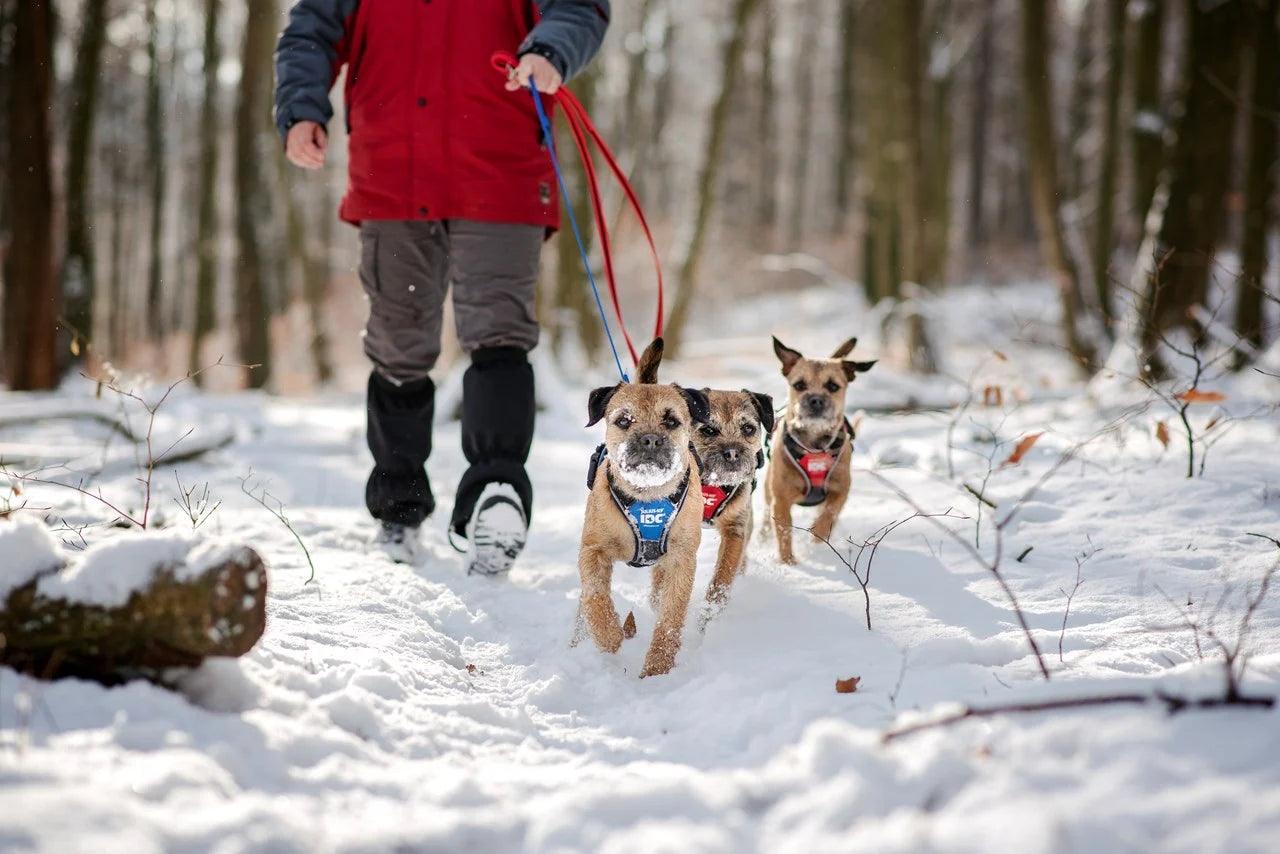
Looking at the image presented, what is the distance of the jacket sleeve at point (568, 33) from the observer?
124 inches

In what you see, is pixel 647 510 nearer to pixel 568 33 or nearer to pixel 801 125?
pixel 568 33

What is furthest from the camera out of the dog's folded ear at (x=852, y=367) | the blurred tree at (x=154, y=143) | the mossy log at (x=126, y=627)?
the blurred tree at (x=154, y=143)

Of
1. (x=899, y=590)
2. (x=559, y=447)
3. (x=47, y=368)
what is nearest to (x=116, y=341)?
(x=47, y=368)

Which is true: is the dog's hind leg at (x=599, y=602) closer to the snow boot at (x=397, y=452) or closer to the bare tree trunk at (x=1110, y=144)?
the snow boot at (x=397, y=452)

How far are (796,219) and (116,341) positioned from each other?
982 inches

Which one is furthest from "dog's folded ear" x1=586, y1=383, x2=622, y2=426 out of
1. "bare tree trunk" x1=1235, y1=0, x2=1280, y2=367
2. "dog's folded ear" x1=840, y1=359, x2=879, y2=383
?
"bare tree trunk" x1=1235, y1=0, x2=1280, y2=367

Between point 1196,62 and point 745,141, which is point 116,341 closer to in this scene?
point 745,141

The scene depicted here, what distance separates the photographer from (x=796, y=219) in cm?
3297

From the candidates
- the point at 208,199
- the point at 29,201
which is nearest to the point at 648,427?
the point at 29,201

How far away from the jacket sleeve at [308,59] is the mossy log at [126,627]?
233 centimetres

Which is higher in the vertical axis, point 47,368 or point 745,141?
point 745,141

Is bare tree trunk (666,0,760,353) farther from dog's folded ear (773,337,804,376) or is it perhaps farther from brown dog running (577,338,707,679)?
brown dog running (577,338,707,679)

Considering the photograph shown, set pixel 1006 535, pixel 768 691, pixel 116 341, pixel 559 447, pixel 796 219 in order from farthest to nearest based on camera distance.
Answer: pixel 796 219, pixel 116 341, pixel 559 447, pixel 1006 535, pixel 768 691

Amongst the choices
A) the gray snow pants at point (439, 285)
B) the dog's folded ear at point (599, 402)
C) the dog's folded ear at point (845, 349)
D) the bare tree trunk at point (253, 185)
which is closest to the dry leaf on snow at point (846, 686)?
the dog's folded ear at point (599, 402)
